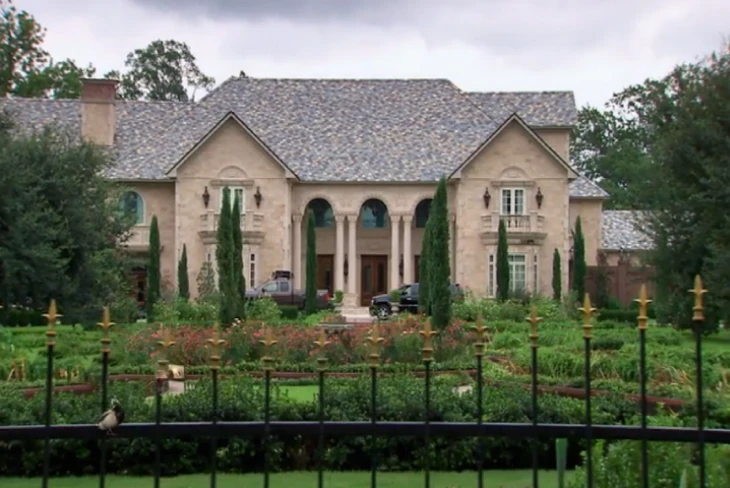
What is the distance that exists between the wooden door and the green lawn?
37469mm

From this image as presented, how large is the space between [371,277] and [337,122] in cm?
730

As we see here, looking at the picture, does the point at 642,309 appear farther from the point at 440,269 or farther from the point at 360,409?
the point at 440,269

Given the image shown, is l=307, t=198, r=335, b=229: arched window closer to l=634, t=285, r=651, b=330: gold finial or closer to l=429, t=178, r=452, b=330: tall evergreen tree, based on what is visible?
l=429, t=178, r=452, b=330: tall evergreen tree

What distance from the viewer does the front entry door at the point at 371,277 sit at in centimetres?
4934

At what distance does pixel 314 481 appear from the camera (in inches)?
442

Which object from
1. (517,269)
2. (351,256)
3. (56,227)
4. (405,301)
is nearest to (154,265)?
(351,256)

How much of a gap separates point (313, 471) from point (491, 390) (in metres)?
2.88

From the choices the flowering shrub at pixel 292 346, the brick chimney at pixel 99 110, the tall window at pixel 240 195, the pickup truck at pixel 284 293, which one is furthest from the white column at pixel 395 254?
the flowering shrub at pixel 292 346

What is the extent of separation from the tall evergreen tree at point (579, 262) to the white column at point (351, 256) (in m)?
9.46

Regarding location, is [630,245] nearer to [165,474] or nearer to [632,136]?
[632,136]

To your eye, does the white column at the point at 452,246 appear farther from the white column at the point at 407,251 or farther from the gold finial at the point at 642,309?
the gold finial at the point at 642,309

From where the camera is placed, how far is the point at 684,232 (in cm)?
3195

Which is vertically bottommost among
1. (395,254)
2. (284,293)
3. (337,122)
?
(284,293)

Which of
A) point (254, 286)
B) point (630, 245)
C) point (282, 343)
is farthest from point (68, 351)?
point (630, 245)
